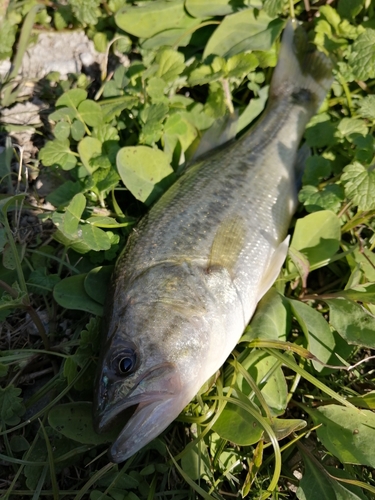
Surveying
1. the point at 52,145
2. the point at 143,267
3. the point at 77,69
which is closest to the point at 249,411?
the point at 143,267

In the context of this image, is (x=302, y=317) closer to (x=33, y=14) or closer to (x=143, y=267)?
(x=143, y=267)

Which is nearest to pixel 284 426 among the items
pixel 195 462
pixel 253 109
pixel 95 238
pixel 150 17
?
pixel 195 462

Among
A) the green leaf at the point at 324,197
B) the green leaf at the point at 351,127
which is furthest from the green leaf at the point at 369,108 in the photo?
the green leaf at the point at 324,197

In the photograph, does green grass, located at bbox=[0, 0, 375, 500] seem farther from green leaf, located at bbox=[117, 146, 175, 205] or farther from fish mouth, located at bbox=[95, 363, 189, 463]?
fish mouth, located at bbox=[95, 363, 189, 463]

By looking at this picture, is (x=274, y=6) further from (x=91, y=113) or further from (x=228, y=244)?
(x=228, y=244)

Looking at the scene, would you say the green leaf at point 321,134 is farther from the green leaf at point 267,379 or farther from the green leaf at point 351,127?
the green leaf at point 267,379

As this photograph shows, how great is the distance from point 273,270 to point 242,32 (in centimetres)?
213

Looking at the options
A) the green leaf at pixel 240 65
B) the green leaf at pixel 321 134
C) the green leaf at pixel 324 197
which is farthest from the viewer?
the green leaf at pixel 240 65

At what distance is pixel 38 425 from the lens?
309 cm

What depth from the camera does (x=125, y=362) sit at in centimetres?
257

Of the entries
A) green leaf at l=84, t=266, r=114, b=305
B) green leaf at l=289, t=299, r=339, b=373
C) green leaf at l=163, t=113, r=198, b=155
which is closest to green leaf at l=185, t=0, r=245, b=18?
green leaf at l=163, t=113, r=198, b=155

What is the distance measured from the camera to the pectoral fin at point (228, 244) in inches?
118

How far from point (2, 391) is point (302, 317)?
192 centimetres

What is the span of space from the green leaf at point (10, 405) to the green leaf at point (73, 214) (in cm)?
103
